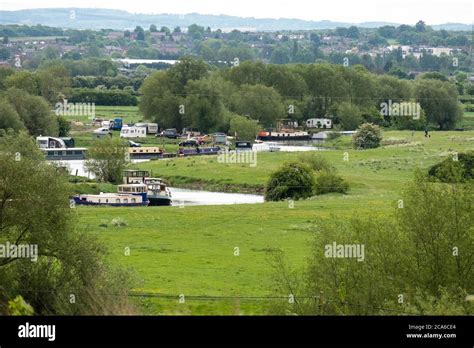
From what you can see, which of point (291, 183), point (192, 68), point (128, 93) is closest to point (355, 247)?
point (291, 183)

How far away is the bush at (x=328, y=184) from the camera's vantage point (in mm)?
60312

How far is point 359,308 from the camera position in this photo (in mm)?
24656

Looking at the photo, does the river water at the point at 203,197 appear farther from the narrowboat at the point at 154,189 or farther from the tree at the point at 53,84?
the tree at the point at 53,84

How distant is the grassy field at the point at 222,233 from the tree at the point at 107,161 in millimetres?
4388

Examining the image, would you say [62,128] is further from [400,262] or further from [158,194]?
[400,262]

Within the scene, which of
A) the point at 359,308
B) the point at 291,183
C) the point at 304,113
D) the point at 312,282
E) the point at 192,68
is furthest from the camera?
the point at 304,113

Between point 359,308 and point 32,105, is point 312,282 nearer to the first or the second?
point 359,308

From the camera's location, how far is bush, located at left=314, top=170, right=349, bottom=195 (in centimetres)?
6031

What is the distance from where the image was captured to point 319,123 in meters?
111

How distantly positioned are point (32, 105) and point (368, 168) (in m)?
28.0

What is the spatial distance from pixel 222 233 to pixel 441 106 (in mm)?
69724

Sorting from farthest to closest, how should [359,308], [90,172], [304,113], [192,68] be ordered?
Result: [304,113]
[192,68]
[90,172]
[359,308]
